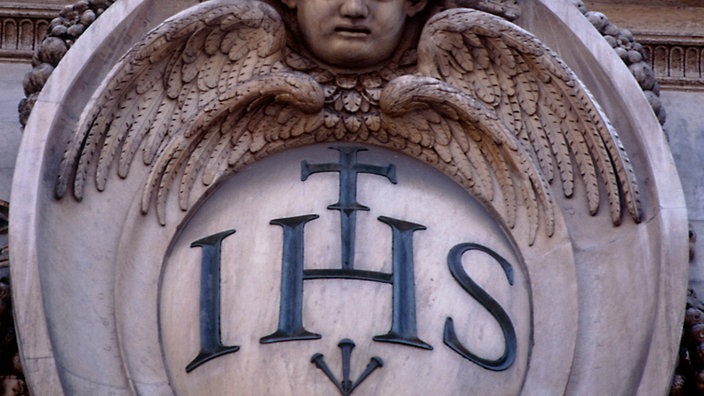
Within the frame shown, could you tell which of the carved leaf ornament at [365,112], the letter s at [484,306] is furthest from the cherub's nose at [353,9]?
the letter s at [484,306]

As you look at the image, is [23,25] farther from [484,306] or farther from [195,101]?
[484,306]

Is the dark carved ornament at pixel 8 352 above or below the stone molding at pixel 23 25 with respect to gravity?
below

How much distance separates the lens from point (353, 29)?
998cm

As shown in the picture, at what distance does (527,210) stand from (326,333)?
3.53ft

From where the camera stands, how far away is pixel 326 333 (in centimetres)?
945

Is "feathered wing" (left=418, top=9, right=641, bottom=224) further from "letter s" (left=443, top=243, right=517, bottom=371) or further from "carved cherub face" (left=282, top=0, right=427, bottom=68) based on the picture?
"letter s" (left=443, top=243, right=517, bottom=371)

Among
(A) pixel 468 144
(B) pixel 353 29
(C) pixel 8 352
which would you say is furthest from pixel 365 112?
(C) pixel 8 352

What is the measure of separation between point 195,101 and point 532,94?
1464 mm

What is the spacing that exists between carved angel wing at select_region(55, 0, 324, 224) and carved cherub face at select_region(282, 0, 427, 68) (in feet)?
0.53

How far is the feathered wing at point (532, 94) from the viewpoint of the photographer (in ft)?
32.4

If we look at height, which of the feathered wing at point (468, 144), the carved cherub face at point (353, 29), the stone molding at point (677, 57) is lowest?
the feathered wing at point (468, 144)

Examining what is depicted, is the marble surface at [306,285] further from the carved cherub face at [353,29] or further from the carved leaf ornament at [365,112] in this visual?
the carved cherub face at [353,29]

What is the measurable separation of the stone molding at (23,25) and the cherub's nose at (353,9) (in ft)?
5.40

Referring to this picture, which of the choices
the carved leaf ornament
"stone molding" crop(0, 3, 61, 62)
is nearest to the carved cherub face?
the carved leaf ornament
